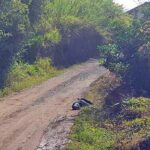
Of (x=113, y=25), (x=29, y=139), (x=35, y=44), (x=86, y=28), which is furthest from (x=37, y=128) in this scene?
(x=86, y=28)

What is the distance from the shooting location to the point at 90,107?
64.6 feet

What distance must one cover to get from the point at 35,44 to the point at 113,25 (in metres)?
10.1

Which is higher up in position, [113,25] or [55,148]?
[113,25]

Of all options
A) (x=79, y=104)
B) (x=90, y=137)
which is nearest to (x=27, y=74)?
(x=79, y=104)

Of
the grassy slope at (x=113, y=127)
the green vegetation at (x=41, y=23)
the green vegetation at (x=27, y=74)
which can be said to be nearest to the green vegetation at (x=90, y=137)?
the grassy slope at (x=113, y=127)

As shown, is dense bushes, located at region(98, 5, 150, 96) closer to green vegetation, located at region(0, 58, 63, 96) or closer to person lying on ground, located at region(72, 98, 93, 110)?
person lying on ground, located at region(72, 98, 93, 110)

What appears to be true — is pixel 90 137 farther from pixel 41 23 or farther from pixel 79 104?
pixel 41 23

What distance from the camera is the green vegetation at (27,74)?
2666 centimetres

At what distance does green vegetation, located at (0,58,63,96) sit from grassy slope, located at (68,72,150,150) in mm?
7714

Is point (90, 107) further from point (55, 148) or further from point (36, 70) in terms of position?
point (36, 70)

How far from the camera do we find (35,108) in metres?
21.1

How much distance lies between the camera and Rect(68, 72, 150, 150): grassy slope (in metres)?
14.0

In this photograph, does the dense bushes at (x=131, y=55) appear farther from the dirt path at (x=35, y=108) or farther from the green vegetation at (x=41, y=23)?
the dirt path at (x=35, y=108)

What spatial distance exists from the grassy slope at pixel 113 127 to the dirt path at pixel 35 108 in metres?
1.34
